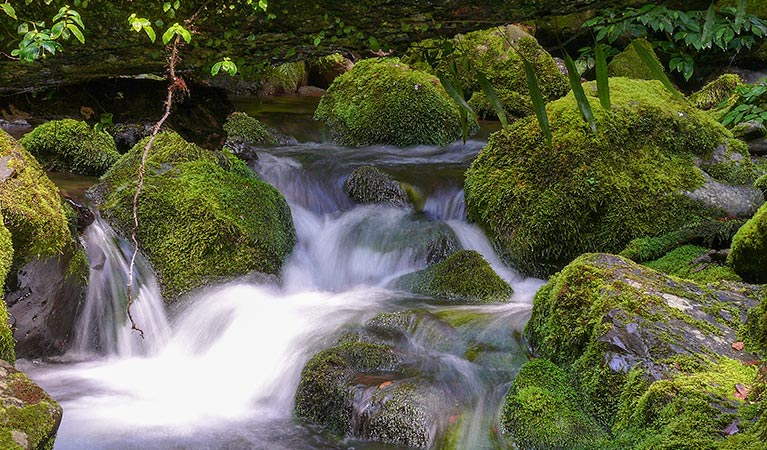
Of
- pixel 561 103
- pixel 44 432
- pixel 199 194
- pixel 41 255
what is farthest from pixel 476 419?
pixel 561 103

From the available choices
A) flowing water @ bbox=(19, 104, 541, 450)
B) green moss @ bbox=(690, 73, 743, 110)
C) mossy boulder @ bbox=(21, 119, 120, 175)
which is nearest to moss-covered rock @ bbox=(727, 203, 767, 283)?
flowing water @ bbox=(19, 104, 541, 450)

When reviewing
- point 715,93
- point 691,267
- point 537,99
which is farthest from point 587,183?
point 537,99

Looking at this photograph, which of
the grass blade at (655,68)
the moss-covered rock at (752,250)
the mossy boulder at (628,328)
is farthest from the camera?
the moss-covered rock at (752,250)

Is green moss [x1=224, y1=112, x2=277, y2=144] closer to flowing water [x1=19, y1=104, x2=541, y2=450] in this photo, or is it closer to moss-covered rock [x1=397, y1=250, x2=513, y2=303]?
flowing water [x1=19, y1=104, x2=541, y2=450]

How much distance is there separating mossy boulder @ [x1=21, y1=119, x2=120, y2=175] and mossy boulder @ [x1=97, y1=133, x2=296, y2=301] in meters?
0.41

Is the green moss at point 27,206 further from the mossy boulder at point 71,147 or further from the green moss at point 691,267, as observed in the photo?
the green moss at point 691,267

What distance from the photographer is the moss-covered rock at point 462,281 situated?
241 inches

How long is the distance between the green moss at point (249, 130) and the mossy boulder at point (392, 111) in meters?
1.10

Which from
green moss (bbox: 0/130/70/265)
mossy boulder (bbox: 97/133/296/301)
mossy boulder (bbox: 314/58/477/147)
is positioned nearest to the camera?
green moss (bbox: 0/130/70/265)

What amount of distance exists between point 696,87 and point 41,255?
14.2 meters

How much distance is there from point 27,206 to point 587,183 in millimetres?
4891

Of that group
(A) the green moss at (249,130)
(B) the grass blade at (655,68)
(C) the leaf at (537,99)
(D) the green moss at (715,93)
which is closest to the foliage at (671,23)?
(B) the grass blade at (655,68)

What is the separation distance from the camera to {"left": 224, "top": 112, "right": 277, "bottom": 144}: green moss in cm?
971

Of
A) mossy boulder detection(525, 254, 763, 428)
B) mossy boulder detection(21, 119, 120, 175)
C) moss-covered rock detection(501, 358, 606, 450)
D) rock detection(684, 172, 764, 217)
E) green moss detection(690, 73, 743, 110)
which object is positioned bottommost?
moss-covered rock detection(501, 358, 606, 450)
